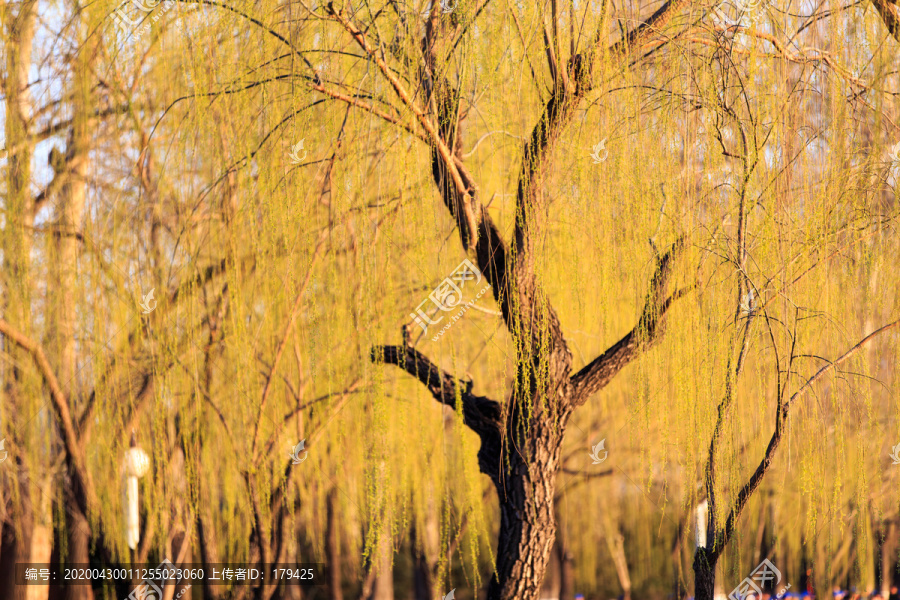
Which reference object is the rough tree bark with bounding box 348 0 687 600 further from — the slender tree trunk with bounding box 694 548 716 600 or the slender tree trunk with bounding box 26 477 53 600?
the slender tree trunk with bounding box 26 477 53 600

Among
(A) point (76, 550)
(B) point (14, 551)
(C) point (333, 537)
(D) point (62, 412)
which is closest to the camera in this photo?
(D) point (62, 412)

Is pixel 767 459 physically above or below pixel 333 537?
above

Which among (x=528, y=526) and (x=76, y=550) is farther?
(x=76, y=550)

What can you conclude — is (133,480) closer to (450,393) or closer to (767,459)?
(450,393)

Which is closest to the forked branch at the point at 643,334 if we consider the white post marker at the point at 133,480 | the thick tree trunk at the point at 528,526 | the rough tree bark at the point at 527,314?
the rough tree bark at the point at 527,314

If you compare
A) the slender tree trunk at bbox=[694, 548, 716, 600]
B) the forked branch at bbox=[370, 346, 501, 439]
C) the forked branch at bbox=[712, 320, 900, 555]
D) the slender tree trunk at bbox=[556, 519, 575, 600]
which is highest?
the forked branch at bbox=[370, 346, 501, 439]

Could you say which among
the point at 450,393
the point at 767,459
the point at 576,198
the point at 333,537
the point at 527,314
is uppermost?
the point at 576,198

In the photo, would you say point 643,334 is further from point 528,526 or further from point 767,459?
point 528,526

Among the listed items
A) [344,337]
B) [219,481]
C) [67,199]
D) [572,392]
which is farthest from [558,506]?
[67,199]

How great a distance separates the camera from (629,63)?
2398 mm

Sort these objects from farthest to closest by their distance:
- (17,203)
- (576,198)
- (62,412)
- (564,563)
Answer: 1. (564,563)
2. (17,203)
3. (62,412)
4. (576,198)

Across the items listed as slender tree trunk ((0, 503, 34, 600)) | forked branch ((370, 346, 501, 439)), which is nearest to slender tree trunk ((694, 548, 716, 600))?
forked branch ((370, 346, 501, 439))

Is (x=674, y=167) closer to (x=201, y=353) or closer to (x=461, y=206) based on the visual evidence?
(x=461, y=206)

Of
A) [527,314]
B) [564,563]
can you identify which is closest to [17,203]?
Answer: [527,314]
